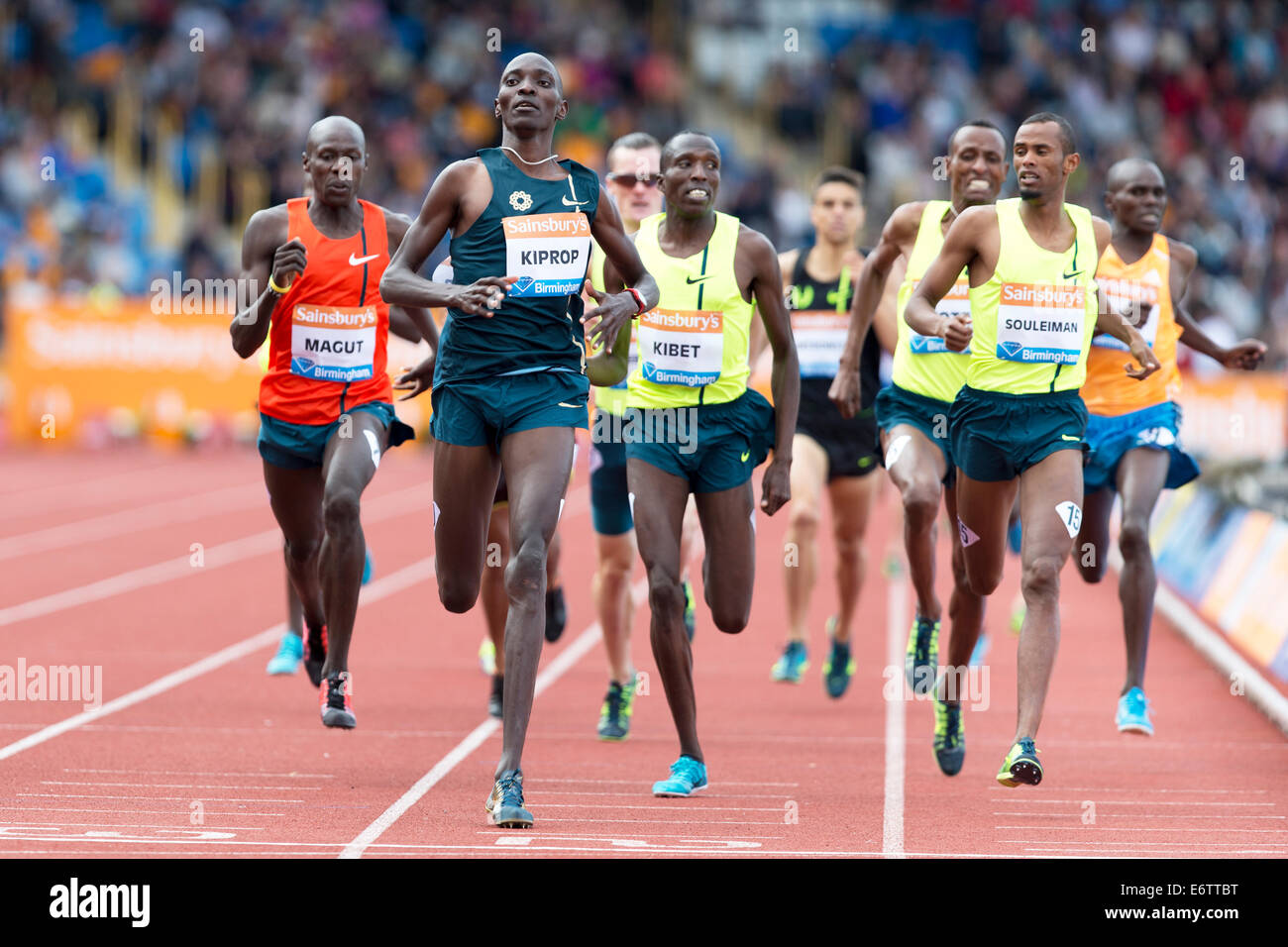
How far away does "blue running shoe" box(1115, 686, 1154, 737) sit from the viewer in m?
8.58

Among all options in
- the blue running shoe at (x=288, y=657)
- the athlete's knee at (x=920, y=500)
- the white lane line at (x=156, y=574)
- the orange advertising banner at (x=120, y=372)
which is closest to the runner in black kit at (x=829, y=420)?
the athlete's knee at (x=920, y=500)

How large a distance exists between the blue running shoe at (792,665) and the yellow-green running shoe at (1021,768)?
4370 mm

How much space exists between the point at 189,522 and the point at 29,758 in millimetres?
12034

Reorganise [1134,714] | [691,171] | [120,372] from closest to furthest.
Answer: [691,171]
[1134,714]
[120,372]

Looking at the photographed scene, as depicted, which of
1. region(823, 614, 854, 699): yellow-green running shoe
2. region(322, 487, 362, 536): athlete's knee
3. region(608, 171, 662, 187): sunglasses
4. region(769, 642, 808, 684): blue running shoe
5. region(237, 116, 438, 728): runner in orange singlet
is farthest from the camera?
region(769, 642, 808, 684): blue running shoe

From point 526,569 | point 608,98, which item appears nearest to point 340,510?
point 526,569

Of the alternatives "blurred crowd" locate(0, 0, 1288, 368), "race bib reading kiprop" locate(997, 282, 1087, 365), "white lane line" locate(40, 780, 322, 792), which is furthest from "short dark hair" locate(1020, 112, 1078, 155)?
"blurred crowd" locate(0, 0, 1288, 368)

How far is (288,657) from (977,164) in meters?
4.46

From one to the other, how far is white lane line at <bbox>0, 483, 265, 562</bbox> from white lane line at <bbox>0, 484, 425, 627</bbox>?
121 cm

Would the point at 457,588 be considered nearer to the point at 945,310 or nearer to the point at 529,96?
the point at 529,96

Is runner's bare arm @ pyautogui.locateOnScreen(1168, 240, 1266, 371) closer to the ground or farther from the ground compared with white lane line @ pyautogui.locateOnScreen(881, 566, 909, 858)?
farther from the ground

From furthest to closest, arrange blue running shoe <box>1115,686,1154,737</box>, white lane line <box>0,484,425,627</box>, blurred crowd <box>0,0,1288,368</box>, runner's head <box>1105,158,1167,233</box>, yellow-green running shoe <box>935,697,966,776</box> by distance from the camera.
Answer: blurred crowd <box>0,0,1288,368</box>, white lane line <box>0,484,425,627</box>, runner's head <box>1105,158,1167,233</box>, blue running shoe <box>1115,686,1154,737</box>, yellow-green running shoe <box>935,697,966,776</box>

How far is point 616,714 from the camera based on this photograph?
9125 mm

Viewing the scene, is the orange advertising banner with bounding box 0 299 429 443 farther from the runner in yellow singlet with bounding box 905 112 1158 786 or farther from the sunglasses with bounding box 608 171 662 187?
the runner in yellow singlet with bounding box 905 112 1158 786
